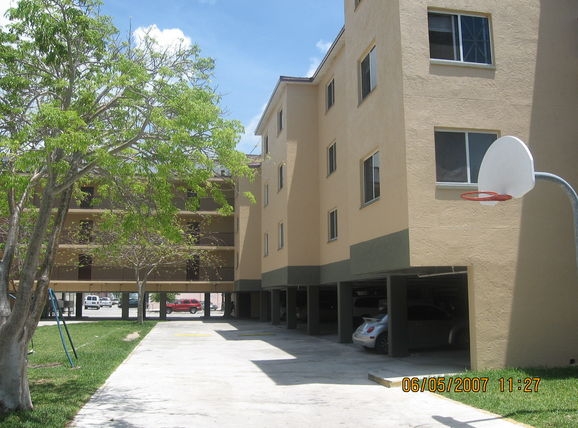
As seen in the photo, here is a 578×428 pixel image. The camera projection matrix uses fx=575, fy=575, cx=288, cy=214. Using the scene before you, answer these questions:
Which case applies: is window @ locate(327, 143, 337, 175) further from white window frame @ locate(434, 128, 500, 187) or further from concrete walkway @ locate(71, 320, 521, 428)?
white window frame @ locate(434, 128, 500, 187)

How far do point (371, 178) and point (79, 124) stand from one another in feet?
29.0

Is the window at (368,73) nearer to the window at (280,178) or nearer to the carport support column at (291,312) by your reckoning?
the window at (280,178)

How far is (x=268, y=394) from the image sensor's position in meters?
11.1

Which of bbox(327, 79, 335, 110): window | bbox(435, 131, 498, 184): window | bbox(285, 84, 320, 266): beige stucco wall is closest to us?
bbox(435, 131, 498, 184): window

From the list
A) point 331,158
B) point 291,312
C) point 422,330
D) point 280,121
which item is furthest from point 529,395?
point 291,312

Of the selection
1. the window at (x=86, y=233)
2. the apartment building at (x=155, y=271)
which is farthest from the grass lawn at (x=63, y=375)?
the apartment building at (x=155, y=271)

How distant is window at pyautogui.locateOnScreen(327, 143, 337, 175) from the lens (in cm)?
2281

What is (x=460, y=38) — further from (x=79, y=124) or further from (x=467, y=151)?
(x=79, y=124)

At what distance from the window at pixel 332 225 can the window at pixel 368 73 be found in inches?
290

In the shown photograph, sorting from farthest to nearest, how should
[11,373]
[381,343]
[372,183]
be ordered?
[381,343], [372,183], [11,373]

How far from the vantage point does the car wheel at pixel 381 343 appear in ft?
57.1

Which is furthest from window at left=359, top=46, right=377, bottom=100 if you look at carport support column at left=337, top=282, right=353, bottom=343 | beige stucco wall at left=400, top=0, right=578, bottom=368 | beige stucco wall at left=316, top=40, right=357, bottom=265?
carport support column at left=337, top=282, right=353, bottom=343

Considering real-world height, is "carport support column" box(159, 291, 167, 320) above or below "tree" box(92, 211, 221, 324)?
below

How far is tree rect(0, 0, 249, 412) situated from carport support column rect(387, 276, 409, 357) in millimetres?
8092
